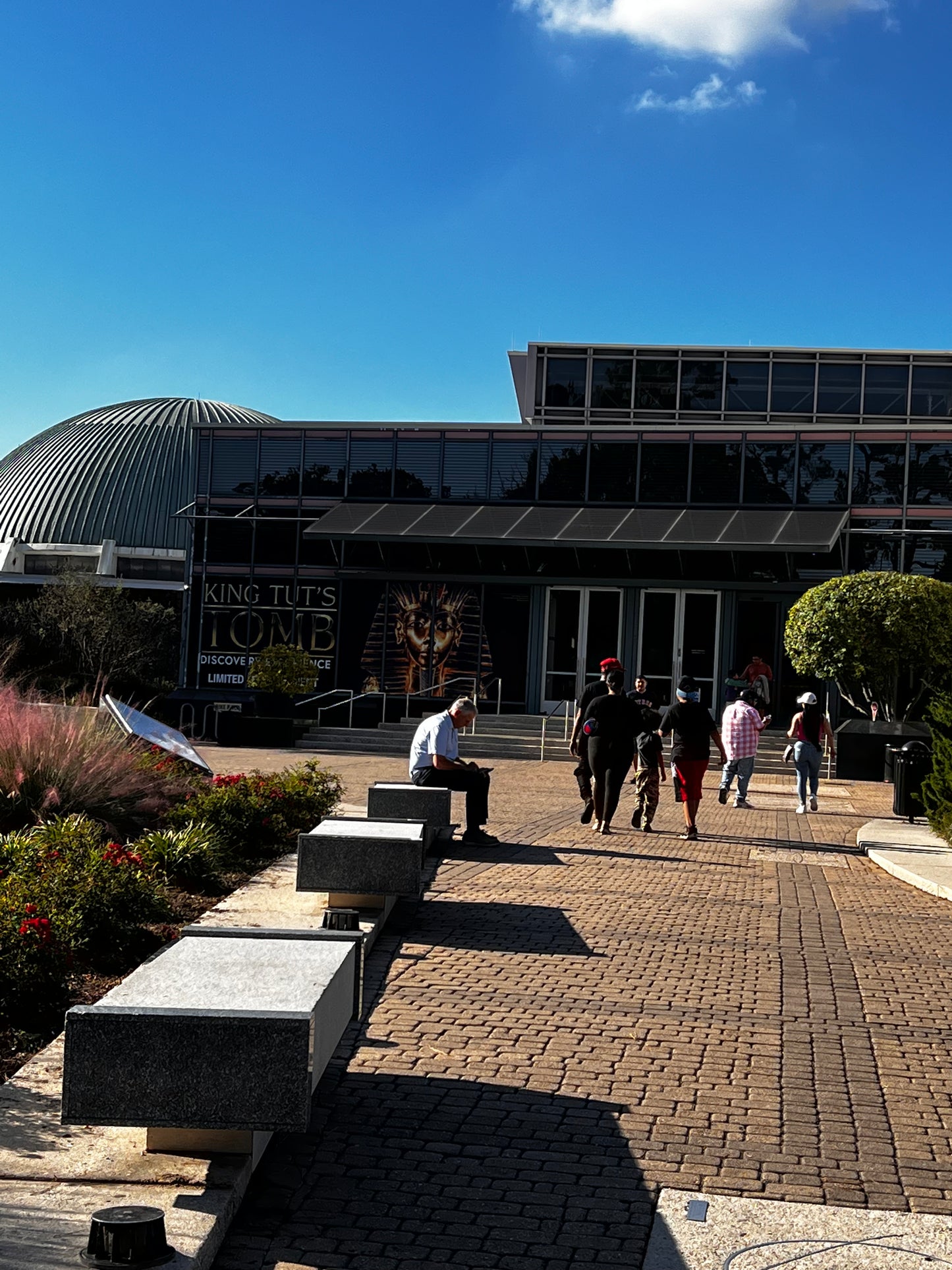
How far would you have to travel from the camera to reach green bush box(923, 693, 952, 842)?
1466cm

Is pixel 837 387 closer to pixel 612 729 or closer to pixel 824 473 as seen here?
pixel 824 473

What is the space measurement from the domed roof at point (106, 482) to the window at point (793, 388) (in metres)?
24.9

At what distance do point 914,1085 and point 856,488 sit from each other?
1142 inches

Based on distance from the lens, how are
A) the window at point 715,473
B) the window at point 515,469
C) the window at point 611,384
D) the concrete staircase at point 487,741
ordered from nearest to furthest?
the concrete staircase at point 487,741
the window at point 715,473
the window at point 515,469
the window at point 611,384

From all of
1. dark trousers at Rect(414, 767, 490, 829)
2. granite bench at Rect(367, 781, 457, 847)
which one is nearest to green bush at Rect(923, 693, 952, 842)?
dark trousers at Rect(414, 767, 490, 829)

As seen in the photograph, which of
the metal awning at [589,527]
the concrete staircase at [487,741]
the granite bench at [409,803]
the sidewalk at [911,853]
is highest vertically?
the metal awning at [589,527]

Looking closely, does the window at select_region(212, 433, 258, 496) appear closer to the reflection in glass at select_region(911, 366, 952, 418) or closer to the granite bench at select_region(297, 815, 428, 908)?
the reflection in glass at select_region(911, 366, 952, 418)

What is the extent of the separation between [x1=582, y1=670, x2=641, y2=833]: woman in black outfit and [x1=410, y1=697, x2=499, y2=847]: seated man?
1.74 meters

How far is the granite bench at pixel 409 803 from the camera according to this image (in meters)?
12.2

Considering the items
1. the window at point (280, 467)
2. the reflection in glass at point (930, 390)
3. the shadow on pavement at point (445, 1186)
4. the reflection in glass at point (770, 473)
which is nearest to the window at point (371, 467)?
the window at point (280, 467)

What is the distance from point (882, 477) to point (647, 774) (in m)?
20.6

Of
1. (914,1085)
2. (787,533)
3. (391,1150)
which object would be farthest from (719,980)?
(787,533)

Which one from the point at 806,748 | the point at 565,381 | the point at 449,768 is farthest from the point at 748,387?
the point at 449,768

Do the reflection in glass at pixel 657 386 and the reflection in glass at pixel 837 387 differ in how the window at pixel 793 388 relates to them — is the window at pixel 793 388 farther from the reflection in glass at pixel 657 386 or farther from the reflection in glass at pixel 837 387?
the reflection in glass at pixel 657 386
